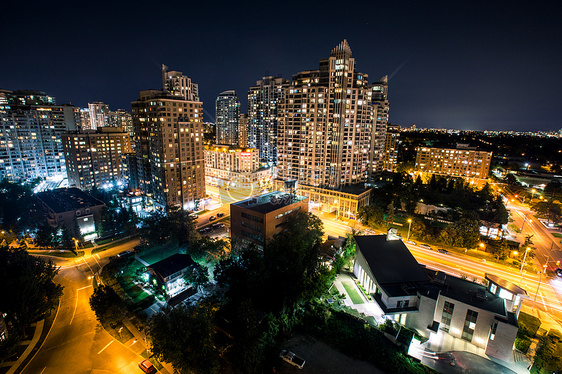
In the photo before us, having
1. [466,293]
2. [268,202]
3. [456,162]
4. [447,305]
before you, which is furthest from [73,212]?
[456,162]

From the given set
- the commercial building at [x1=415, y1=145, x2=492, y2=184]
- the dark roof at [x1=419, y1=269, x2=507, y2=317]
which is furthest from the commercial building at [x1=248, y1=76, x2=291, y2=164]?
the dark roof at [x1=419, y1=269, x2=507, y2=317]

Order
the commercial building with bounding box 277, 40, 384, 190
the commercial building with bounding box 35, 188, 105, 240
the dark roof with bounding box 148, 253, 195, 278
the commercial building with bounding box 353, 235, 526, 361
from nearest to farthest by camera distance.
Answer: the commercial building with bounding box 353, 235, 526, 361
the dark roof with bounding box 148, 253, 195, 278
the commercial building with bounding box 35, 188, 105, 240
the commercial building with bounding box 277, 40, 384, 190

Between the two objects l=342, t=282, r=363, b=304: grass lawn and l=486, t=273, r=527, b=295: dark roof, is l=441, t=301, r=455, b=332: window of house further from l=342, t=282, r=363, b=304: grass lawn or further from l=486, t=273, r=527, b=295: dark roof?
l=342, t=282, r=363, b=304: grass lawn

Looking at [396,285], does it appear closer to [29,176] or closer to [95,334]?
[95,334]

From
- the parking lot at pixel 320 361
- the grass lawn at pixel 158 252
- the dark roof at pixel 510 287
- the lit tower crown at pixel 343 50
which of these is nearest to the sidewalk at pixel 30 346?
the grass lawn at pixel 158 252

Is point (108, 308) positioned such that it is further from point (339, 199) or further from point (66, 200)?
point (339, 199)
